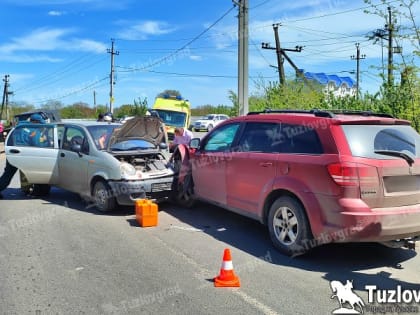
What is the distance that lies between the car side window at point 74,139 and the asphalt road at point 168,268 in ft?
4.99

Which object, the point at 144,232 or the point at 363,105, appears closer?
the point at 144,232

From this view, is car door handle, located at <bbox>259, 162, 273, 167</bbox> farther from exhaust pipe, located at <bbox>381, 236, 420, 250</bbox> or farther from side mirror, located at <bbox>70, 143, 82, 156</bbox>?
side mirror, located at <bbox>70, 143, 82, 156</bbox>

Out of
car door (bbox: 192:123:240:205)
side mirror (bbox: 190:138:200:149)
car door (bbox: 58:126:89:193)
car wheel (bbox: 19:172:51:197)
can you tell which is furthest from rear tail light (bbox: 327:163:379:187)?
car wheel (bbox: 19:172:51:197)

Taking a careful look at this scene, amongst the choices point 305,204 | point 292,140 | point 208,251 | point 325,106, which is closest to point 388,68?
point 292,140

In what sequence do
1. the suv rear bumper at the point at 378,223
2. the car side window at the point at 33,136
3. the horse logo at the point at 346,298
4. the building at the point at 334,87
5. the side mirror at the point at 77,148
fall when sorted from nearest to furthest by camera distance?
the horse logo at the point at 346,298
the suv rear bumper at the point at 378,223
the side mirror at the point at 77,148
the car side window at the point at 33,136
the building at the point at 334,87

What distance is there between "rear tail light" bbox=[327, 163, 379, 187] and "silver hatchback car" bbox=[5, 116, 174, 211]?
12.8 ft

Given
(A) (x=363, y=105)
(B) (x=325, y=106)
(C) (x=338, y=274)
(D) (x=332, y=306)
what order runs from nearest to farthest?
(D) (x=332, y=306), (C) (x=338, y=274), (A) (x=363, y=105), (B) (x=325, y=106)

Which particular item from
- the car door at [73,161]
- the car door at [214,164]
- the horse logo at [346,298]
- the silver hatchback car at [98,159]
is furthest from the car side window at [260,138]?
the car door at [73,161]

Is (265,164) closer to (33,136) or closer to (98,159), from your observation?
(98,159)

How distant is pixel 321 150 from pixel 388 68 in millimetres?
5325

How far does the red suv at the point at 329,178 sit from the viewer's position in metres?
4.71

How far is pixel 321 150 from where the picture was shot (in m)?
5.00

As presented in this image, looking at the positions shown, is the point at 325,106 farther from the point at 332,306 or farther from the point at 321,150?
the point at 332,306

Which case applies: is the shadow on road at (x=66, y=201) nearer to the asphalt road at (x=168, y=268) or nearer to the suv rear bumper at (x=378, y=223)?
the asphalt road at (x=168, y=268)
